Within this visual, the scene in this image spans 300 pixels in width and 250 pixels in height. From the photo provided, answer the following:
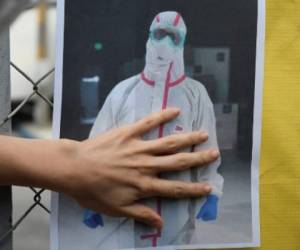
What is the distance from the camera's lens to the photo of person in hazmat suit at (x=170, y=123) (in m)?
0.97

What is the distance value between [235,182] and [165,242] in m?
0.14

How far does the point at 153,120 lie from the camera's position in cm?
95

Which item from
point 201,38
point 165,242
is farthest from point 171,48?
point 165,242

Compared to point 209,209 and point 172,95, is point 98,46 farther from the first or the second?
point 209,209

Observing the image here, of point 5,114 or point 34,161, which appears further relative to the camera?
point 5,114

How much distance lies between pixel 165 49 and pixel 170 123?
4.2 inches

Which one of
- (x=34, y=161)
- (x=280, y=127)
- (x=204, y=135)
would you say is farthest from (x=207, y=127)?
(x=34, y=161)

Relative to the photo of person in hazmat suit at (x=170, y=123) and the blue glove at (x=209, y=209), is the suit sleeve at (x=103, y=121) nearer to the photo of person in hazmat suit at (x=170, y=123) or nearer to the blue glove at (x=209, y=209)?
the photo of person in hazmat suit at (x=170, y=123)

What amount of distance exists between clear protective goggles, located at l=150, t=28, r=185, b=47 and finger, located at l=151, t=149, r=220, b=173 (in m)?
0.16

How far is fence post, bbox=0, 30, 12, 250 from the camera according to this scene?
998 mm

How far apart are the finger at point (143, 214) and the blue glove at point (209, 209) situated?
62 millimetres

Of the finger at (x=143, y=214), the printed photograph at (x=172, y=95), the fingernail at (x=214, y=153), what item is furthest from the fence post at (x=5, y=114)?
the fingernail at (x=214, y=153)

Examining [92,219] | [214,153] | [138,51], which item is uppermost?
[138,51]

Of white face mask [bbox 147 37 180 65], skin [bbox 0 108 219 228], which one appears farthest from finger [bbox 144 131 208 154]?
white face mask [bbox 147 37 180 65]
